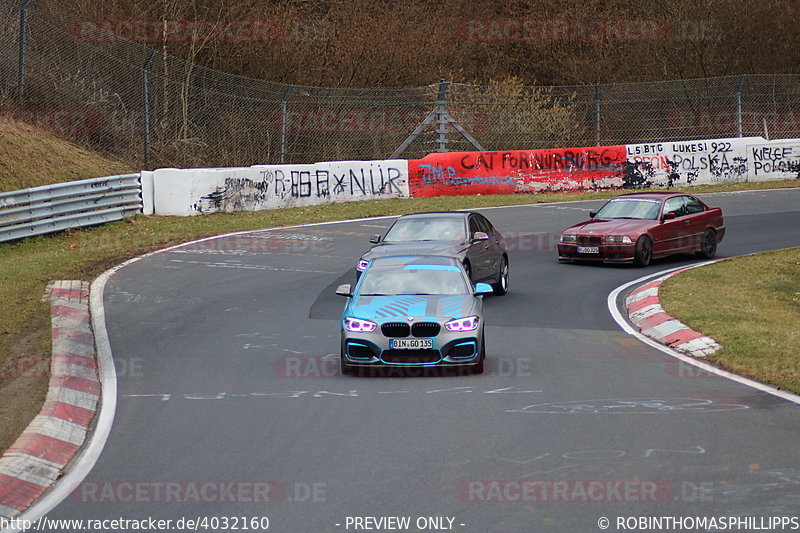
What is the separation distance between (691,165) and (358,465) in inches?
1071

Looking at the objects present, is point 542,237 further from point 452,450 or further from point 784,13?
point 784,13

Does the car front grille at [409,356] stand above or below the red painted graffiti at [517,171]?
below

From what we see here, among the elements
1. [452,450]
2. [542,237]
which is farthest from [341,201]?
[452,450]

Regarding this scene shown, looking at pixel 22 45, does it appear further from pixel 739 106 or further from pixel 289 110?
pixel 739 106

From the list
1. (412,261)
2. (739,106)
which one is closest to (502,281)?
(412,261)

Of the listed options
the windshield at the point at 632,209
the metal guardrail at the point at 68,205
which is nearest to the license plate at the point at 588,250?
the windshield at the point at 632,209

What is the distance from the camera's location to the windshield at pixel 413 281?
12.3 meters

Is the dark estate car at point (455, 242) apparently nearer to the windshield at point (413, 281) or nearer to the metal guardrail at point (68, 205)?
the windshield at point (413, 281)

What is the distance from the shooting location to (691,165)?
32688 mm

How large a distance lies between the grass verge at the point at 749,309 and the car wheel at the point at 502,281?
2.63 meters

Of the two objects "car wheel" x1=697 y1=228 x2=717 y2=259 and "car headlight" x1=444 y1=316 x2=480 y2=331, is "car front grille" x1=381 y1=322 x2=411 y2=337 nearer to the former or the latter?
"car headlight" x1=444 y1=316 x2=480 y2=331

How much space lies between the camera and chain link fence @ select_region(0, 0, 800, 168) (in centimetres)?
2861

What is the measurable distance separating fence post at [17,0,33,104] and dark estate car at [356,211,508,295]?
1439cm

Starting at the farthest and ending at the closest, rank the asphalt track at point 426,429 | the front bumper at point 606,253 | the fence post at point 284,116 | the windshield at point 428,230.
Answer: the fence post at point 284,116
the front bumper at point 606,253
the windshield at point 428,230
the asphalt track at point 426,429
